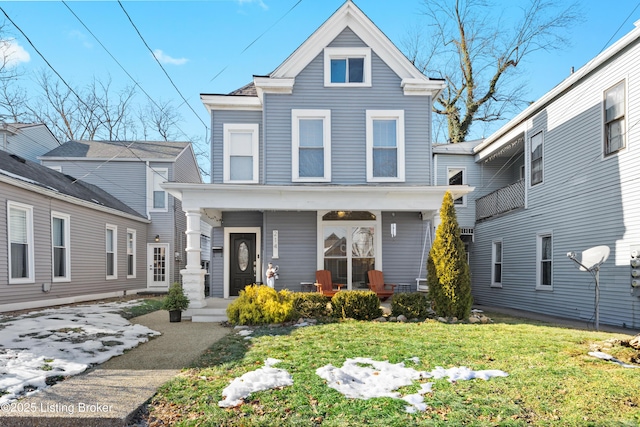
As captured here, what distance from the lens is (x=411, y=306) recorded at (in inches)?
339

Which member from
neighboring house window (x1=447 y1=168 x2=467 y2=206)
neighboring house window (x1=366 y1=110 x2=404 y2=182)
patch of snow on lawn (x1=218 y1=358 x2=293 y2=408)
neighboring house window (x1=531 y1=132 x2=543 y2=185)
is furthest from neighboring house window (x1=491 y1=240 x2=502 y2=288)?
patch of snow on lawn (x1=218 y1=358 x2=293 y2=408)

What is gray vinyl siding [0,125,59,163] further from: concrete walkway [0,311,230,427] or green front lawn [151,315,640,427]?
green front lawn [151,315,640,427]

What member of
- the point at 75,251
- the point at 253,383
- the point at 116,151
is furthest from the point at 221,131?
the point at 116,151

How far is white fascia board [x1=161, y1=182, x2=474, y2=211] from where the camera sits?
9.10 metres

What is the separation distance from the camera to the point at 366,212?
10.9m

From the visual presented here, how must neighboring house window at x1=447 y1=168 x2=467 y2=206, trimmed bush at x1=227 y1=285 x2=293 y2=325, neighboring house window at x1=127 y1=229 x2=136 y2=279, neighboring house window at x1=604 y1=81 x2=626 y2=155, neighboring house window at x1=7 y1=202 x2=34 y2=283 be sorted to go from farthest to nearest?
neighboring house window at x1=127 y1=229 x2=136 y2=279, neighboring house window at x1=447 y1=168 x2=467 y2=206, neighboring house window at x1=7 y1=202 x2=34 y2=283, neighboring house window at x1=604 y1=81 x2=626 y2=155, trimmed bush at x1=227 y1=285 x2=293 y2=325

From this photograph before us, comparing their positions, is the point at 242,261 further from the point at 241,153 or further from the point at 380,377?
the point at 380,377

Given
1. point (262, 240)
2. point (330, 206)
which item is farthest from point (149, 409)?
point (262, 240)

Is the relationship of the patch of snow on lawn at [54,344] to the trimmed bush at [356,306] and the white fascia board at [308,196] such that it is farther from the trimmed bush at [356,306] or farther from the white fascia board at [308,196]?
the trimmed bush at [356,306]

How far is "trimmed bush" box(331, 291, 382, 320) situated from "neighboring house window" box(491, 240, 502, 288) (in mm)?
7442

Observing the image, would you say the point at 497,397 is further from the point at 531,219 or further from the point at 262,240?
the point at 531,219

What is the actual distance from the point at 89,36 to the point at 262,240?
6.39 meters

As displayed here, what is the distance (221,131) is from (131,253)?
7.86 m

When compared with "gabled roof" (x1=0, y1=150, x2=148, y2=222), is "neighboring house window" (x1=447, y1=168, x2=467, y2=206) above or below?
above
